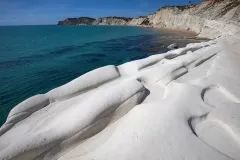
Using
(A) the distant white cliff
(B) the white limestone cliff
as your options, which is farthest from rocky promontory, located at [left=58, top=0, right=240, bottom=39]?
(A) the distant white cliff

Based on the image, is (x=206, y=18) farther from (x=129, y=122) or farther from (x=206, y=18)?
(x=129, y=122)

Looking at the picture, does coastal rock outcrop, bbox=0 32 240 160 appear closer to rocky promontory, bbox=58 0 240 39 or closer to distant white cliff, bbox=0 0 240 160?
distant white cliff, bbox=0 0 240 160

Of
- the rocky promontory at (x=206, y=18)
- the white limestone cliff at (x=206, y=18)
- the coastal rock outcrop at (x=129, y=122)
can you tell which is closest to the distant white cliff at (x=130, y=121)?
the coastal rock outcrop at (x=129, y=122)

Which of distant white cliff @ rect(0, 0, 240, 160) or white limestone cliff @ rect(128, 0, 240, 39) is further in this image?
white limestone cliff @ rect(128, 0, 240, 39)

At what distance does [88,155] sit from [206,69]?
7613mm

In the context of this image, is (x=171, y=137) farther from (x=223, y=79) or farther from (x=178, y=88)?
(x=223, y=79)

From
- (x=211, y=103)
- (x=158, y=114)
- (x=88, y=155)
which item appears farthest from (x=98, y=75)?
(x=211, y=103)

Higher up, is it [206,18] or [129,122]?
[206,18]

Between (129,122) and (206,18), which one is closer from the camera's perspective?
(129,122)

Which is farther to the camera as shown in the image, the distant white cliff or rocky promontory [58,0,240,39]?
rocky promontory [58,0,240,39]

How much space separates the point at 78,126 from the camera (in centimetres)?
422

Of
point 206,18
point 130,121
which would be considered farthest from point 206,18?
point 130,121

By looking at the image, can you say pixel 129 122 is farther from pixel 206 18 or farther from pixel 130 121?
pixel 206 18

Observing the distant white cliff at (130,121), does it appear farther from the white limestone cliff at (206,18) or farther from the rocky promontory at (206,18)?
the white limestone cliff at (206,18)
